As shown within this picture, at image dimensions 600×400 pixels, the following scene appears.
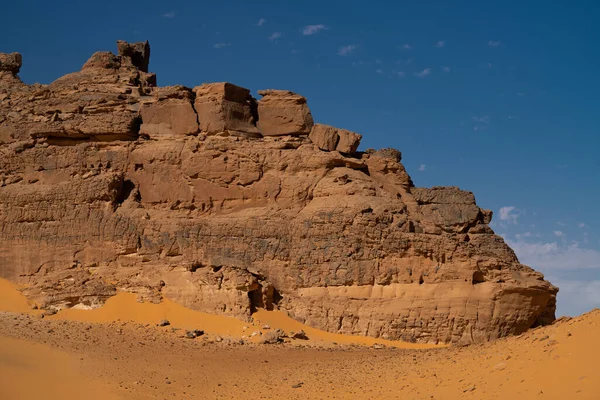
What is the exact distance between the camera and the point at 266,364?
2053cm

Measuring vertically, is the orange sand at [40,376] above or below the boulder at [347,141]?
below

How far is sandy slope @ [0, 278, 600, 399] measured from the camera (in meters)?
15.1

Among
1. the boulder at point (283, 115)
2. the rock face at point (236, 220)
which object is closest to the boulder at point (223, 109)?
the rock face at point (236, 220)

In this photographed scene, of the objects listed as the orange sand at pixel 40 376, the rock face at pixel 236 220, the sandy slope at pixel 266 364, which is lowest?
the orange sand at pixel 40 376

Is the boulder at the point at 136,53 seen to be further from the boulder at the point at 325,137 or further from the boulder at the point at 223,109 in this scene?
the boulder at the point at 325,137

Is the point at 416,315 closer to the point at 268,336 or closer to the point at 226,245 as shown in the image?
the point at 268,336

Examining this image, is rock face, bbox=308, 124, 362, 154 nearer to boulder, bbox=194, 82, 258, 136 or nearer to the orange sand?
boulder, bbox=194, 82, 258, 136

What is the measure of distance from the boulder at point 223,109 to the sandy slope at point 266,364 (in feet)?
23.3

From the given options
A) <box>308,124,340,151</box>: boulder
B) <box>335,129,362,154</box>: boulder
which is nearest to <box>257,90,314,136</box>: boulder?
<box>308,124,340,151</box>: boulder

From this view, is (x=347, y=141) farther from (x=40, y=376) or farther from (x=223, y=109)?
(x=40, y=376)

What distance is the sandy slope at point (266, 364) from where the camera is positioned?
15086mm

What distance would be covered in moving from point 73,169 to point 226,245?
646 centimetres

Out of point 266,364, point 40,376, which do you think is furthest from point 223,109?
point 40,376

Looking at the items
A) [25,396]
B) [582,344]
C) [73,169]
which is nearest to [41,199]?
[73,169]
